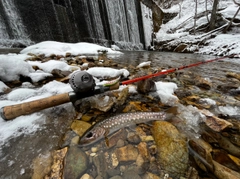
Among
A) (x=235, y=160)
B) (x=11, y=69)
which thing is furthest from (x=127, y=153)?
(x=11, y=69)

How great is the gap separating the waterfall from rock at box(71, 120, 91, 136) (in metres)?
8.48

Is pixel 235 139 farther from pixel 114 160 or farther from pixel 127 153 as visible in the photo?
pixel 114 160

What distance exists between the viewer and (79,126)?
63.6 inches

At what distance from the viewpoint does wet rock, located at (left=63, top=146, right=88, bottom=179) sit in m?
1.10

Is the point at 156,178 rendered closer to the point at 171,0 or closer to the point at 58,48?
the point at 58,48

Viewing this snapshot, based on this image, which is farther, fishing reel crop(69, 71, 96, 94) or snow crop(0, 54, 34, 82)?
snow crop(0, 54, 34, 82)

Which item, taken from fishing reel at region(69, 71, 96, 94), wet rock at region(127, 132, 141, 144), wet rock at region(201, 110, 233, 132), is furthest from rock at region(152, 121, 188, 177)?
fishing reel at region(69, 71, 96, 94)

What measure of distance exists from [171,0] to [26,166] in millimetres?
42354

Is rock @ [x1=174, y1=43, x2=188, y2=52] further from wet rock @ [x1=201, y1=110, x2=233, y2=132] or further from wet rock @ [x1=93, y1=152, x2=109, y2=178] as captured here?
wet rock @ [x1=93, y1=152, x2=109, y2=178]

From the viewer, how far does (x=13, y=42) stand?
7543 mm

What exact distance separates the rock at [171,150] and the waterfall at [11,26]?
9.32 m

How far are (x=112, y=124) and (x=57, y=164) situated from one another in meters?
0.67

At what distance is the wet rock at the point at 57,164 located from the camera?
108 cm

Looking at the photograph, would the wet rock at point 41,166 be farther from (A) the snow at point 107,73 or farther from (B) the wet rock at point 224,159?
(A) the snow at point 107,73
